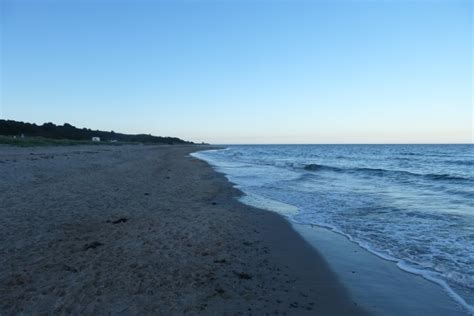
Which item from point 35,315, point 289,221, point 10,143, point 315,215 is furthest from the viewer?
point 10,143

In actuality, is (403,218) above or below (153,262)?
below

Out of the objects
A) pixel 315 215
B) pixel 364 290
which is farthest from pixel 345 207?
pixel 364 290

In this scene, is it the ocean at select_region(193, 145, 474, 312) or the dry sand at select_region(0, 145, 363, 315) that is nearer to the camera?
the dry sand at select_region(0, 145, 363, 315)

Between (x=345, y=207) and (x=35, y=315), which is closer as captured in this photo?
(x=35, y=315)

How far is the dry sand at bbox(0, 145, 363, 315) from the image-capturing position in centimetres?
502

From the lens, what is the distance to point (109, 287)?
5.40m

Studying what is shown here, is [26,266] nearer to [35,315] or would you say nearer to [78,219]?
[35,315]

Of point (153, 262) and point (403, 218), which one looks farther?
point (403, 218)

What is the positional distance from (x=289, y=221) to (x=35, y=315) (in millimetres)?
7984

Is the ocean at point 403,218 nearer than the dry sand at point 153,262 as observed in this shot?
No

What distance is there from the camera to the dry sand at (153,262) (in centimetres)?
502

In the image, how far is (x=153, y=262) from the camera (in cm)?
659

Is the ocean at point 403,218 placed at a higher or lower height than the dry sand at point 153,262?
lower

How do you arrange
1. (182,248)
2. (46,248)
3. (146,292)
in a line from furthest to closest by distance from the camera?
1. (182,248)
2. (46,248)
3. (146,292)
